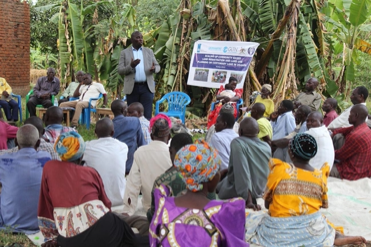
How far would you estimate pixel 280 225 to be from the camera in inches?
160

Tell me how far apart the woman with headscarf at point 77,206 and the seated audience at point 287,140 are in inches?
120

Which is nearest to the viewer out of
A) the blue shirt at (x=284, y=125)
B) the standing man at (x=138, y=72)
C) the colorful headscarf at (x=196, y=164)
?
the colorful headscarf at (x=196, y=164)

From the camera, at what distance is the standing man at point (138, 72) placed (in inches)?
334

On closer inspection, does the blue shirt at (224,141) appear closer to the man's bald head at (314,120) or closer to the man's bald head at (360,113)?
the man's bald head at (314,120)

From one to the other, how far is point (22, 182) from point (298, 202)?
8.31ft

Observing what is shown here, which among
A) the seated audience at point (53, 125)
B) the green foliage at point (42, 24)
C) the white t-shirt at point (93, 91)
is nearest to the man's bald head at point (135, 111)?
the seated audience at point (53, 125)

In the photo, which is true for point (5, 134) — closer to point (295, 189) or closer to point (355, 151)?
point (295, 189)

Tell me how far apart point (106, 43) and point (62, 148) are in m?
9.54

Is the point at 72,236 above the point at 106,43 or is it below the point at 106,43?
below

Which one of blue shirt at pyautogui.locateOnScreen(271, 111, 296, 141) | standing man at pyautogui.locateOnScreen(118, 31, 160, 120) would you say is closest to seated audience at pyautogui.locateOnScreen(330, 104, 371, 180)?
blue shirt at pyautogui.locateOnScreen(271, 111, 296, 141)

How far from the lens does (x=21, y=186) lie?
4.36 metres

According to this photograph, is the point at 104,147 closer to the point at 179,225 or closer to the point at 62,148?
the point at 62,148

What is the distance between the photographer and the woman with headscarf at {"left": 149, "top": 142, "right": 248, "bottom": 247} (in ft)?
9.38

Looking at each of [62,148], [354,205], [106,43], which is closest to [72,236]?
[62,148]
